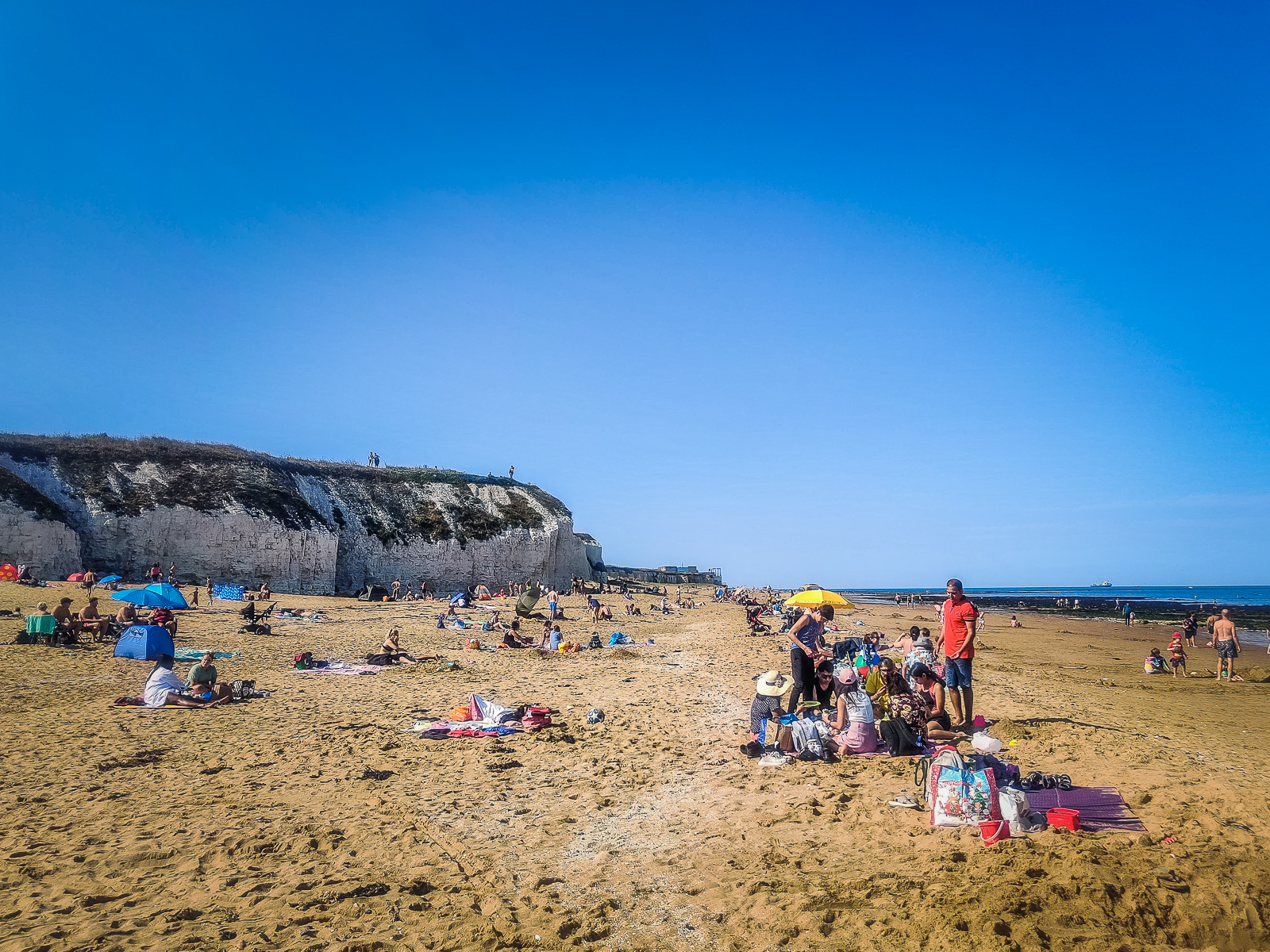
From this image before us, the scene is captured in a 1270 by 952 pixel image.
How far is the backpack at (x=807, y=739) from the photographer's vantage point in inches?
280

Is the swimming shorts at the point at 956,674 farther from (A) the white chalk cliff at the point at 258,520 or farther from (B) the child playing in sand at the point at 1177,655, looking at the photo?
(A) the white chalk cliff at the point at 258,520

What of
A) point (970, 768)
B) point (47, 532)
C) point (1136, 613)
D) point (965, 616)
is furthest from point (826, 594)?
point (1136, 613)

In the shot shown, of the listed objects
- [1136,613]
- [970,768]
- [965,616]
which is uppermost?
[965,616]

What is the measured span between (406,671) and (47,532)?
968 inches

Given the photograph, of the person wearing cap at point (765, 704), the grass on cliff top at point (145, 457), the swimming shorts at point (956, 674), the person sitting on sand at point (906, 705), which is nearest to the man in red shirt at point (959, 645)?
the swimming shorts at point (956, 674)

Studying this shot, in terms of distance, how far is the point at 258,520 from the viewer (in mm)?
34156

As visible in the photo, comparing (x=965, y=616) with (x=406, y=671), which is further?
(x=406, y=671)

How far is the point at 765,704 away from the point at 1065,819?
3451 millimetres

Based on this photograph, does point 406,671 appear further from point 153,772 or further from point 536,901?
point 536,901

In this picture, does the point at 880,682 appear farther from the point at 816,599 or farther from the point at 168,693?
the point at 168,693

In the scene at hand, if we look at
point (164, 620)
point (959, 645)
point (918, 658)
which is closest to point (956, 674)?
point (959, 645)

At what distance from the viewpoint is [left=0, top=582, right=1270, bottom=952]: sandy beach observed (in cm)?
383

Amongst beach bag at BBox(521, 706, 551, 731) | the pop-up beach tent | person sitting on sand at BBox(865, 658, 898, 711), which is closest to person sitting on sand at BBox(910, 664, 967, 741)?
person sitting on sand at BBox(865, 658, 898, 711)

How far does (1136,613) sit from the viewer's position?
45125mm
